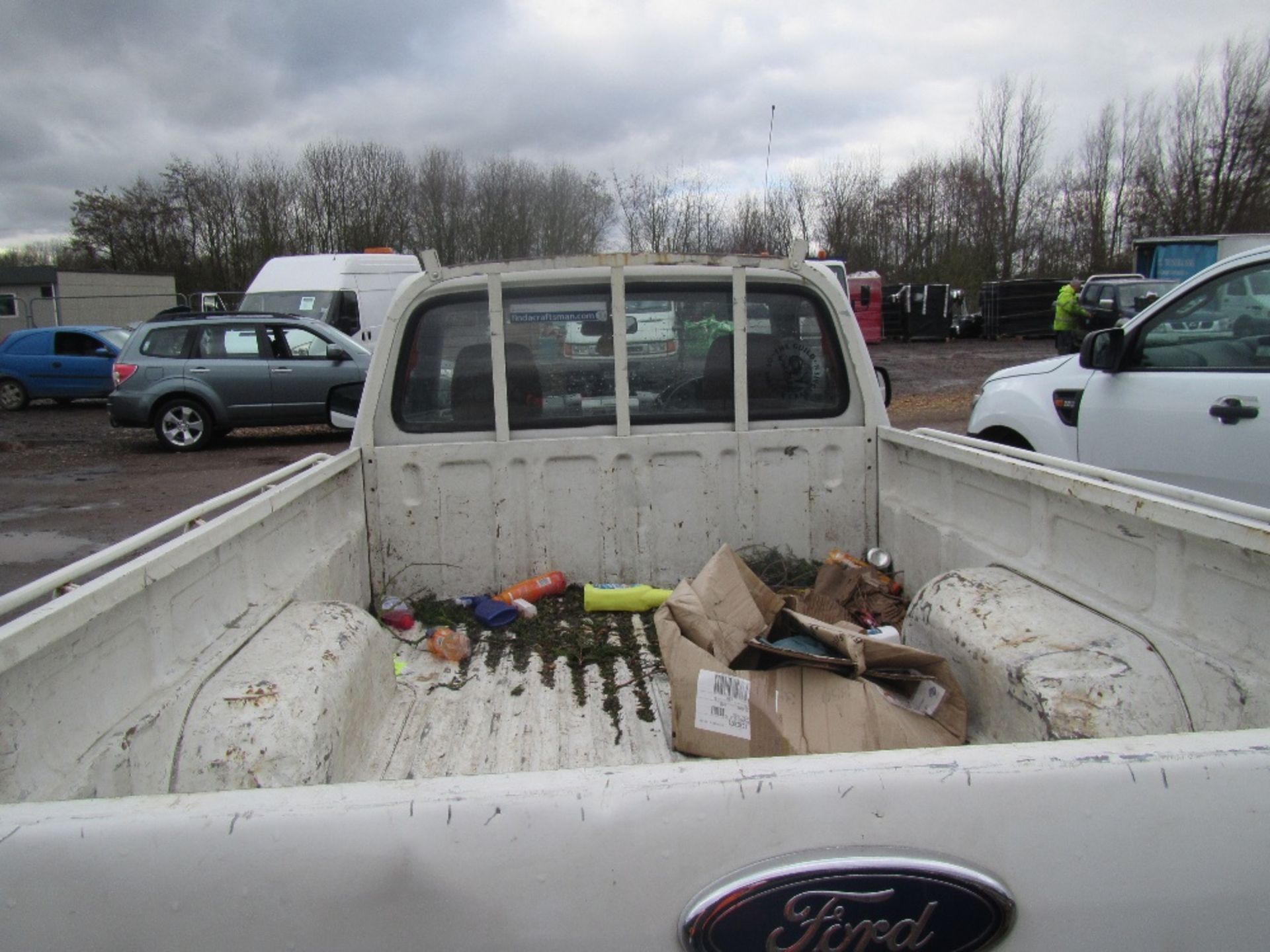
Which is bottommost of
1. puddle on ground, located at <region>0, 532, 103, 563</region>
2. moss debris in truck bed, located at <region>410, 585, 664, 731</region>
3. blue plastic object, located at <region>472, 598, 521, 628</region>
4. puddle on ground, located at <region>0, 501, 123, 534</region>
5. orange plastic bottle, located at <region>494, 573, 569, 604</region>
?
puddle on ground, located at <region>0, 532, 103, 563</region>

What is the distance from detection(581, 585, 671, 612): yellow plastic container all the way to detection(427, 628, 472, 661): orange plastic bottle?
539 millimetres

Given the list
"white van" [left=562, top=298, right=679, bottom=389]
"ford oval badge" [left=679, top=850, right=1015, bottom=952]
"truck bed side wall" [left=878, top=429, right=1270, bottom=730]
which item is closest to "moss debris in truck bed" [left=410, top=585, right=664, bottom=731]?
"white van" [left=562, top=298, right=679, bottom=389]

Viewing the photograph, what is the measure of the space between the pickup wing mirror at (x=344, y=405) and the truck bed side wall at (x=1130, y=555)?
Answer: 250 centimetres

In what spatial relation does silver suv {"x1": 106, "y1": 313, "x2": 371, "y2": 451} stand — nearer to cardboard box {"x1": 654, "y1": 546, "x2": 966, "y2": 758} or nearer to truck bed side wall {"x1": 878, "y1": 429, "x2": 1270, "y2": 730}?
truck bed side wall {"x1": 878, "y1": 429, "x2": 1270, "y2": 730}

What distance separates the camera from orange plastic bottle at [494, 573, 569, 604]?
360cm

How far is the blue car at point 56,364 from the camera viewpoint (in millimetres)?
18219

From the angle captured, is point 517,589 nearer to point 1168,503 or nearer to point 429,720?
point 429,720

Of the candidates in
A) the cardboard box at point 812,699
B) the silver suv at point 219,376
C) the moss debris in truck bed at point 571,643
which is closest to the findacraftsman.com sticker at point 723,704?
the cardboard box at point 812,699

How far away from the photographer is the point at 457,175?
40281 mm

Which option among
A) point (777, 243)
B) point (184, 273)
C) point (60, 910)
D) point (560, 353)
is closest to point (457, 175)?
point (184, 273)

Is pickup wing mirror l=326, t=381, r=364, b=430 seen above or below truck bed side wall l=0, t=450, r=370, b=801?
above

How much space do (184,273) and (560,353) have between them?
44736mm

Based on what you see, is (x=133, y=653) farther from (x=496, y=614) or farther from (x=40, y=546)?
(x=40, y=546)

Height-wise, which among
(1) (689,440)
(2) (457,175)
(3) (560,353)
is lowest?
(1) (689,440)
